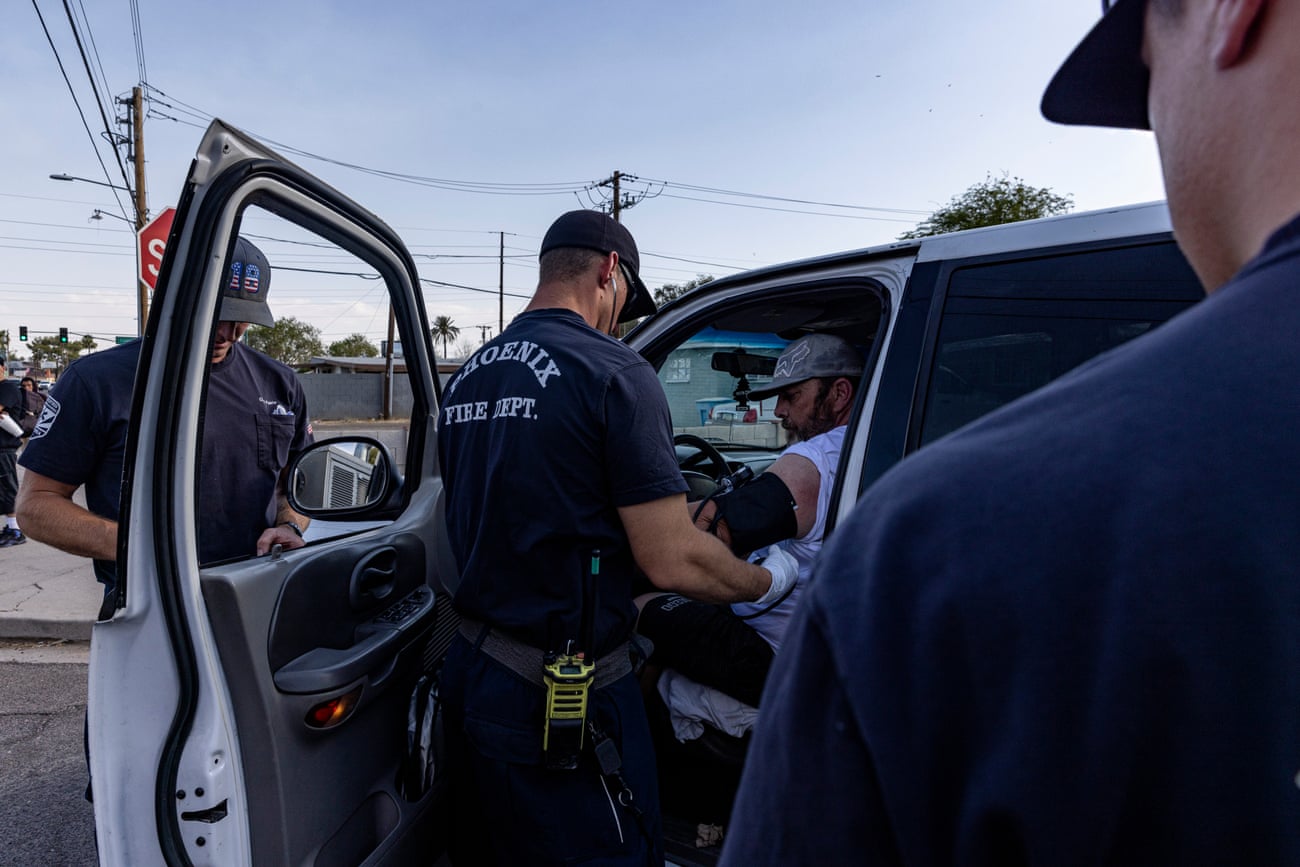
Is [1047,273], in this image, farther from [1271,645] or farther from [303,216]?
[303,216]

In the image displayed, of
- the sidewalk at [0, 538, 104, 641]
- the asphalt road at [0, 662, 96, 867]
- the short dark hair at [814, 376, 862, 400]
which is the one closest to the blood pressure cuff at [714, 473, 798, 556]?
the short dark hair at [814, 376, 862, 400]

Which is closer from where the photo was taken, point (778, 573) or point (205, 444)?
point (778, 573)

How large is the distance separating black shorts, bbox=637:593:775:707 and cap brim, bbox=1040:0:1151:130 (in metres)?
1.83

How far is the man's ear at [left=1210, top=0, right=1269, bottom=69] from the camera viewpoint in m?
0.50

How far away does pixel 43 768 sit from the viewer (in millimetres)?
3510

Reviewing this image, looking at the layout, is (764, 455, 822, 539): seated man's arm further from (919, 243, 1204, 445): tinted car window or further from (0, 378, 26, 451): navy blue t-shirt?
(0, 378, 26, 451): navy blue t-shirt

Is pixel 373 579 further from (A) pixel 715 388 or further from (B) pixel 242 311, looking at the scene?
(A) pixel 715 388

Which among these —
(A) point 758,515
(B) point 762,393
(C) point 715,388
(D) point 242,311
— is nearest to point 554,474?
(A) point 758,515

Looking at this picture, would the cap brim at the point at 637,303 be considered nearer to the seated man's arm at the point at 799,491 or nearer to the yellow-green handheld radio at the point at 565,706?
the seated man's arm at the point at 799,491

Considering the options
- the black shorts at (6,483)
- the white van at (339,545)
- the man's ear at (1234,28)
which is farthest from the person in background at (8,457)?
the man's ear at (1234,28)

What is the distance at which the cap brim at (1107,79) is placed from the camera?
2.23ft

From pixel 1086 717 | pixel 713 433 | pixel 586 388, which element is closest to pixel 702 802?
pixel 586 388

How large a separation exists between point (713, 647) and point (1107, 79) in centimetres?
200

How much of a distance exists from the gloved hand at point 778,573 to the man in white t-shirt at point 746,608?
0.10 metres
